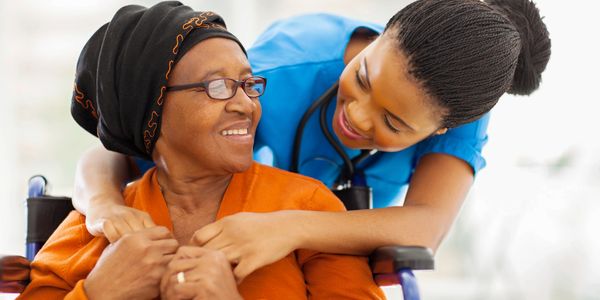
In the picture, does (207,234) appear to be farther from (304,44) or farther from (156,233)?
(304,44)

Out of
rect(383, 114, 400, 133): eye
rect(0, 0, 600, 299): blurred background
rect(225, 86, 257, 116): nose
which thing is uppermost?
rect(225, 86, 257, 116): nose

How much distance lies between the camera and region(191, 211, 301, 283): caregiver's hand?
1.30 meters

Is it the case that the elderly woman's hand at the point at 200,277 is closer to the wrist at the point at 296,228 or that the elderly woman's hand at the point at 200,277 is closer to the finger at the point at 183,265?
the finger at the point at 183,265

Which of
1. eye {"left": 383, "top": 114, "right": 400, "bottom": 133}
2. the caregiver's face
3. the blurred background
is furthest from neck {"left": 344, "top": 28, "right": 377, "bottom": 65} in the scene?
the blurred background

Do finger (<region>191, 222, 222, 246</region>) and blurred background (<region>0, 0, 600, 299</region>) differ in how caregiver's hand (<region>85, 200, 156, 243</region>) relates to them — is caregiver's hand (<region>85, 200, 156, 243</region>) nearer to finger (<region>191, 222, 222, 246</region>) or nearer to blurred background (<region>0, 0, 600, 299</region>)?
finger (<region>191, 222, 222, 246</region>)

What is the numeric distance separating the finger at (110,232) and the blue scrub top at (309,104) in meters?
0.47

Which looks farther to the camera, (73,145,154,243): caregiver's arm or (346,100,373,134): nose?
(346,100,373,134): nose

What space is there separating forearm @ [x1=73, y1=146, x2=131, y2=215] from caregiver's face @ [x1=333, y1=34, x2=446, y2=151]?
0.51 meters

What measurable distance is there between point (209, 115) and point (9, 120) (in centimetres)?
196

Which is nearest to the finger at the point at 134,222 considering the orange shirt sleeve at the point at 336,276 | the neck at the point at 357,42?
the orange shirt sleeve at the point at 336,276

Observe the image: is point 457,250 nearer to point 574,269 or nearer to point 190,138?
point 574,269

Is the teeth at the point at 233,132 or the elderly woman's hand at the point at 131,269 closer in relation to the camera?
the elderly woman's hand at the point at 131,269

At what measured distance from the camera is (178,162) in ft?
4.93

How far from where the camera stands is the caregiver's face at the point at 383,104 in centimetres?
142
